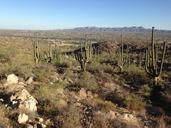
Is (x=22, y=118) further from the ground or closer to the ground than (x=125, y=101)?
further from the ground

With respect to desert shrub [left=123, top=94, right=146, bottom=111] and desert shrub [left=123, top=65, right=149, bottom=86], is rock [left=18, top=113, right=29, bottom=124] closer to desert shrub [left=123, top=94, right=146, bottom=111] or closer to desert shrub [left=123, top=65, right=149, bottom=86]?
desert shrub [left=123, top=94, right=146, bottom=111]

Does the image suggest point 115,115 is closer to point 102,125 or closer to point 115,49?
point 102,125

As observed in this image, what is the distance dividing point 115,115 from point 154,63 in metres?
9.18

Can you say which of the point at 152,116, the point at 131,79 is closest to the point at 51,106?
the point at 152,116

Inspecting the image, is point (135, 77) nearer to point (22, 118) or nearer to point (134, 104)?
point (134, 104)

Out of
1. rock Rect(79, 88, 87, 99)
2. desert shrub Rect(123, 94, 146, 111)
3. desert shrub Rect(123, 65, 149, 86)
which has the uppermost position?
rock Rect(79, 88, 87, 99)

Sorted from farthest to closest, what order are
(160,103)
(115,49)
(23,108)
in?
(115,49)
(160,103)
(23,108)

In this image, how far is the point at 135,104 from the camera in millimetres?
14227

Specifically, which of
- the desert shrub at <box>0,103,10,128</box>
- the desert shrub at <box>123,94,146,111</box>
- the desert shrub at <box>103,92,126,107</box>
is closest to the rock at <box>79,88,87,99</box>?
the desert shrub at <box>103,92,126,107</box>

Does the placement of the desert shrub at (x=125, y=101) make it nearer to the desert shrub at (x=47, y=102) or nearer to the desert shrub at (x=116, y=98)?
the desert shrub at (x=116, y=98)

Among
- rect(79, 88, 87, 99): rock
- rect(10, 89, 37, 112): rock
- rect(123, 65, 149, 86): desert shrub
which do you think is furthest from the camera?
rect(123, 65, 149, 86): desert shrub

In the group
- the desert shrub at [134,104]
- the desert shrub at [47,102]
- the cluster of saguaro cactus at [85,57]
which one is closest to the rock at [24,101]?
the desert shrub at [47,102]

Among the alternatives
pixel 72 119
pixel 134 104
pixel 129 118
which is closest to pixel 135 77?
pixel 134 104

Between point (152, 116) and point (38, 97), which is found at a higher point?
point (38, 97)
